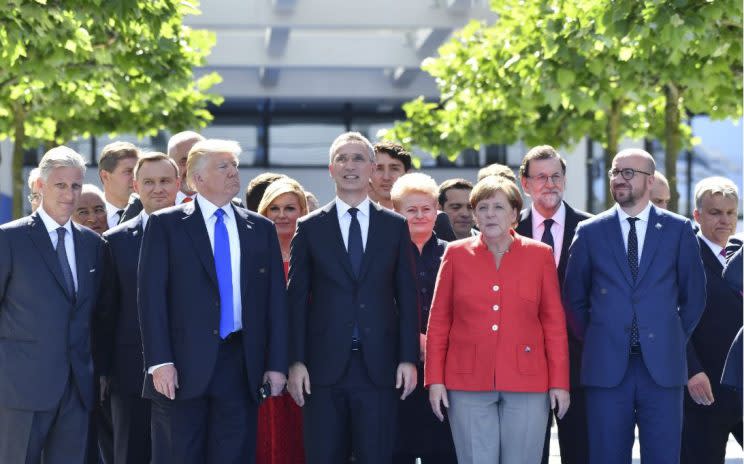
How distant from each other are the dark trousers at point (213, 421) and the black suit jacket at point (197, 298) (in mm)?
71

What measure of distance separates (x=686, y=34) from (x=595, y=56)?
3592 millimetres

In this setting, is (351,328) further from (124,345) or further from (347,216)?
(124,345)

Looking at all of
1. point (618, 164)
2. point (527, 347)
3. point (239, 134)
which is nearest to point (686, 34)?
point (618, 164)

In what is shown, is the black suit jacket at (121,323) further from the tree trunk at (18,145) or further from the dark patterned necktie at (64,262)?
the tree trunk at (18,145)

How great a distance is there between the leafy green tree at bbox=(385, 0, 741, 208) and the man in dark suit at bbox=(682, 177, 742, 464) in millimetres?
2396

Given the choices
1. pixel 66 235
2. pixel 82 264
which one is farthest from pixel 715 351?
pixel 66 235

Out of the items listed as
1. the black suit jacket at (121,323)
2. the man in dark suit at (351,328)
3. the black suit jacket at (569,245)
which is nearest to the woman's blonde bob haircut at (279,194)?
the black suit jacket at (121,323)

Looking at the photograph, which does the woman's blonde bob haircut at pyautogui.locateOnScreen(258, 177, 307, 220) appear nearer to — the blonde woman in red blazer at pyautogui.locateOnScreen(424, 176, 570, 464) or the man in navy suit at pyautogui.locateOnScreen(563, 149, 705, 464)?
the blonde woman in red blazer at pyautogui.locateOnScreen(424, 176, 570, 464)

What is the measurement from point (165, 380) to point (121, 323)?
106 centimetres

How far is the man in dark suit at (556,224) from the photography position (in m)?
7.77

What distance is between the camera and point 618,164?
287 inches

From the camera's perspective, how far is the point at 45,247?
702 centimetres

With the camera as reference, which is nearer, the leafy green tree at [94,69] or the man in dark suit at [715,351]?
the man in dark suit at [715,351]

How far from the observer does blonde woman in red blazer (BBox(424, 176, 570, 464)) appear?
275 inches
